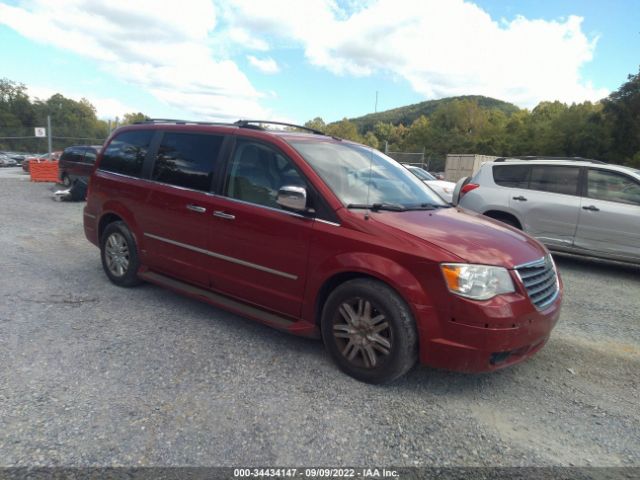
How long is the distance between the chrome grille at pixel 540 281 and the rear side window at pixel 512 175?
444cm

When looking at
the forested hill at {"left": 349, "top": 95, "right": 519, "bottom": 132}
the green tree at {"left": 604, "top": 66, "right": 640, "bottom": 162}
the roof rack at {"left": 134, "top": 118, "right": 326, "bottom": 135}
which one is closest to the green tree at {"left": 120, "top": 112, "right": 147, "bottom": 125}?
the roof rack at {"left": 134, "top": 118, "right": 326, "bottom": 135}

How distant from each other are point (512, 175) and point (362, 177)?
479cm

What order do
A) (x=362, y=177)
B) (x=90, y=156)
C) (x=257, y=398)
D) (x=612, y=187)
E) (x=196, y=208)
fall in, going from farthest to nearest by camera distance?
(x=90, y=156), (x=612, y=187), (x=196, y=208), (x=362, y=177), (x=257, y=398)

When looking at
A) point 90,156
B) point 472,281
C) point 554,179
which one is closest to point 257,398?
point 472,281

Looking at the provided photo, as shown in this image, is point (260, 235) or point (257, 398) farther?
point (260, 235)

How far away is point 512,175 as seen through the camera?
25.2 ft

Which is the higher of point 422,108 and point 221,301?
point 422,108

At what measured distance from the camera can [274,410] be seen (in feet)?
9.52

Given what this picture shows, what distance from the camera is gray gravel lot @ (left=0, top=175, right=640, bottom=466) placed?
254cm

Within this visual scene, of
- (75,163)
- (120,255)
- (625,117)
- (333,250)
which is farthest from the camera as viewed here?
(625,117)

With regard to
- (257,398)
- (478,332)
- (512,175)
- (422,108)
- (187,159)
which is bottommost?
(257,398)

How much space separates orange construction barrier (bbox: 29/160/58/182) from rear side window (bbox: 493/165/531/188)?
58.1ft

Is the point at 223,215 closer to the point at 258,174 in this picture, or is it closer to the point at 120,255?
the point at 258,174

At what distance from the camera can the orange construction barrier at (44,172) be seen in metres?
18.8
